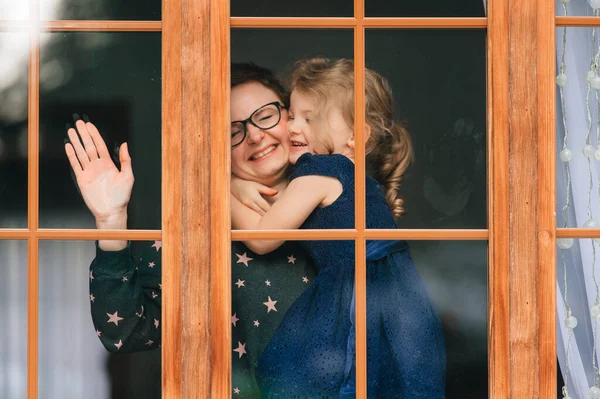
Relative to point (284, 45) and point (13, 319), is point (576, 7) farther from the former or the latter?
point (13, 319)

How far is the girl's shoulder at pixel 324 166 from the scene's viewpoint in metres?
2.70

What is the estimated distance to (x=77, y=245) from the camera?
8.82ft

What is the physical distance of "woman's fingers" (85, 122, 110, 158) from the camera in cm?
271

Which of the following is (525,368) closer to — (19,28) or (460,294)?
(460,294)

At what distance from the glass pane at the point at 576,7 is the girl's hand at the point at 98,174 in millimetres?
1620

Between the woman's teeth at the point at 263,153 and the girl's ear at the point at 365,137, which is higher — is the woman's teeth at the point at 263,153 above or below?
below

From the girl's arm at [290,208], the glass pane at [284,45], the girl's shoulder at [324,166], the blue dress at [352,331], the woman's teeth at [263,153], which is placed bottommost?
the blue dress at [352,331]

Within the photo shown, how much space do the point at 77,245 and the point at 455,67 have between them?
4.80ft

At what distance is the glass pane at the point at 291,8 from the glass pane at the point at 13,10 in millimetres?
732

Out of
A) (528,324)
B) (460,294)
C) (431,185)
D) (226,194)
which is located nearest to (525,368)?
(528,324)

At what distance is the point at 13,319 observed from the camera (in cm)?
269

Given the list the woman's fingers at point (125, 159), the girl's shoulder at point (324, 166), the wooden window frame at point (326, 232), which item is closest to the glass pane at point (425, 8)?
the wooden window frame at point (326, 232)

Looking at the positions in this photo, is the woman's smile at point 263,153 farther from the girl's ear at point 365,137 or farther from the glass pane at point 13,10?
the glass pane at point 13,10

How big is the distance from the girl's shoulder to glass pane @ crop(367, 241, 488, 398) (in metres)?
0.27
